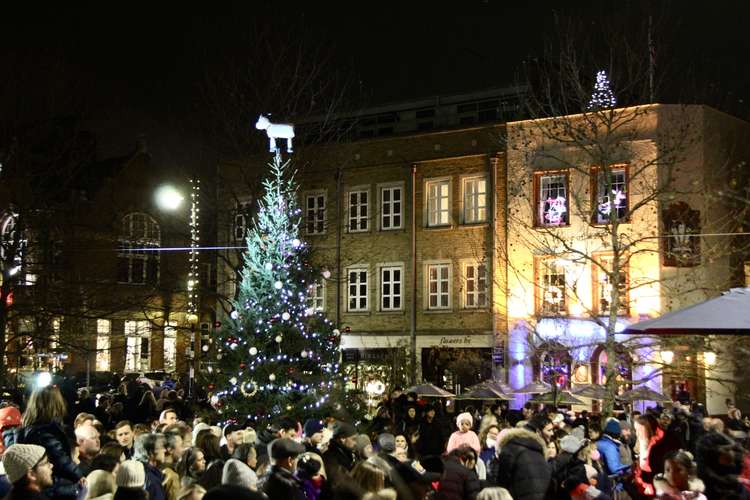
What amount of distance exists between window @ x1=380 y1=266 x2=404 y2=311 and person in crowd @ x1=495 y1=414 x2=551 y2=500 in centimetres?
2950

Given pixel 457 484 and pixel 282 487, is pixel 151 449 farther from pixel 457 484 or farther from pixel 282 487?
pixel 457 484

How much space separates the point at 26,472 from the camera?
21.8 feet

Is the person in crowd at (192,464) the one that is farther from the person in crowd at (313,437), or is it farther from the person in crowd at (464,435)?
the person in crowd at (464,435)

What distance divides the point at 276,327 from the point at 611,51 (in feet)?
37.0

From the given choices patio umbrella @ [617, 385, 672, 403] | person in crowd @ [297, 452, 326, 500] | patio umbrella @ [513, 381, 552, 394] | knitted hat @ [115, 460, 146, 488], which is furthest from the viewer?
patio umbrella @ [513, 381, 552, 394]

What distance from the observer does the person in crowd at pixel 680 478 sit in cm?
762

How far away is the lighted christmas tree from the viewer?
77.7 feet

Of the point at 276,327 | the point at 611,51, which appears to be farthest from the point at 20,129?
the point at 611,51

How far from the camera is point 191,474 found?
9445 mm

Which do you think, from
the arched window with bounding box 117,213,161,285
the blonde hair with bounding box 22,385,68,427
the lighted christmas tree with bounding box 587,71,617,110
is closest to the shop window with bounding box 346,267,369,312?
the arched window with bounding box 117,213,161,285

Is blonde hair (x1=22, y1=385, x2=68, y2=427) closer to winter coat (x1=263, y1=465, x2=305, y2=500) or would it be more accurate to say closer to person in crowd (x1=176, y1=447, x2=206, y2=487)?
person in crowd (x1=176, y1=447, x2=206, y2=487)

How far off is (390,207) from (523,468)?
30418 mm

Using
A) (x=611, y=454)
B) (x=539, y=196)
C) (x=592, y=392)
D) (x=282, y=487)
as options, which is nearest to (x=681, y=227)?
(x=539, y=196)

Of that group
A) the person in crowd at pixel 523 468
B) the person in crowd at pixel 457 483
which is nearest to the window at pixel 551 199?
the person in crowd at pixel 523 468
